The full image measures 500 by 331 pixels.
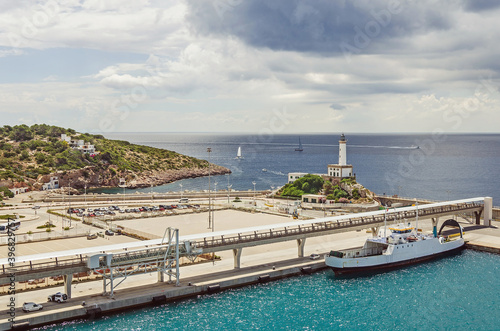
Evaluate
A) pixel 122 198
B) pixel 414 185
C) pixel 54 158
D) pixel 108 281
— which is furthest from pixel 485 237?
pixel 54 158

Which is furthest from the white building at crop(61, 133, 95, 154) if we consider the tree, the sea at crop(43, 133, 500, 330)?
the sea at crop(43, 133, 500, 330)

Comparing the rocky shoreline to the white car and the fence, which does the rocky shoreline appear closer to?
A: the fence

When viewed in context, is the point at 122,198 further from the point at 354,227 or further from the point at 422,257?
the point at 422,257

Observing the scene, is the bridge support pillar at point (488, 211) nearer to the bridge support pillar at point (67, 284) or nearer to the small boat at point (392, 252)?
the small boat at point (392, 252)

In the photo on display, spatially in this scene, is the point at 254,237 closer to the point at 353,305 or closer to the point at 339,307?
the point at 339,307

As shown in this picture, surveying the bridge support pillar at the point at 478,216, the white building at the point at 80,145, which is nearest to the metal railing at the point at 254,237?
the bridge support pillar at the point at 478,216

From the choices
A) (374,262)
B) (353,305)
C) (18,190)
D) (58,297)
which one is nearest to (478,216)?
(374,262)

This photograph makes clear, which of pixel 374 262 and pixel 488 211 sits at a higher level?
pixel 488 211
